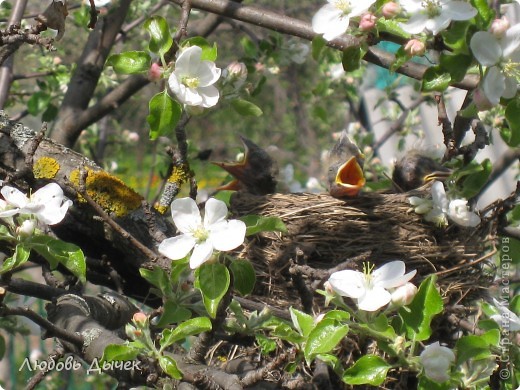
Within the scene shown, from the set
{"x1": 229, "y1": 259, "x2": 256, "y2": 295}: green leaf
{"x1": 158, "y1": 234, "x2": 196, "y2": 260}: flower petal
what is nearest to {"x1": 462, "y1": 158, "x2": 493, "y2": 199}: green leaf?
{"x1": 229, "y1": 259, "x2": 256, "y2": 295}: green leaf

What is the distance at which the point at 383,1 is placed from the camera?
1.33 m

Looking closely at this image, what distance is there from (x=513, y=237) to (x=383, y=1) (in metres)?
0.73

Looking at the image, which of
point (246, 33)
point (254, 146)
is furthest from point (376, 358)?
point (246, 33)

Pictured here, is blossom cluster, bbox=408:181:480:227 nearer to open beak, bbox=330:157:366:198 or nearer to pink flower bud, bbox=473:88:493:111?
open beak, bbox=330:157:366:198

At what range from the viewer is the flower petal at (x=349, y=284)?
1.27 metres

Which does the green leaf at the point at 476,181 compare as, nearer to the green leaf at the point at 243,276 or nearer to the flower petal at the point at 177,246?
the green leaf at the point at 243,276

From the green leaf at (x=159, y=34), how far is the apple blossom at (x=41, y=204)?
0.97ft

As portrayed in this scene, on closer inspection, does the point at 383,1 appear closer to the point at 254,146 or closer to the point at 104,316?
the point at 104,316

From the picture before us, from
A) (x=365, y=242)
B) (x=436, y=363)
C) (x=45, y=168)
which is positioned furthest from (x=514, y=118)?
(x=45, y=168)

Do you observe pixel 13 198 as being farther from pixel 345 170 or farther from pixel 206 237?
pixel 345 170

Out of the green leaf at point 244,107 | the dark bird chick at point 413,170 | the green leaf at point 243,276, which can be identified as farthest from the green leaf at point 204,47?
the dark bird chick at point 413,170

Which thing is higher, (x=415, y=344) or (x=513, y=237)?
(x=415, y=344)

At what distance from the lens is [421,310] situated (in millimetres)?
1318

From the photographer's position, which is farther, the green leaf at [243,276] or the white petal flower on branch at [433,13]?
the green leaf at [243,276]
